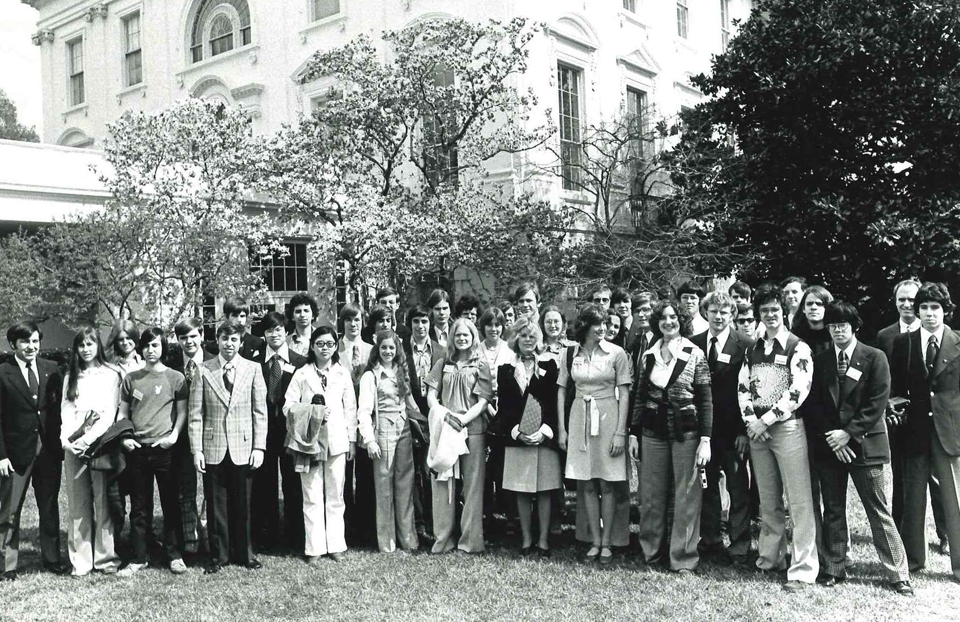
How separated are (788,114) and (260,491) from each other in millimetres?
11404

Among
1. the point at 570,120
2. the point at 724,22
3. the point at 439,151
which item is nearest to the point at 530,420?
the point at 439,151

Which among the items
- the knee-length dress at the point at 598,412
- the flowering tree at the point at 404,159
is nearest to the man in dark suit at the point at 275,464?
the knee-length dress at the point at 598,412

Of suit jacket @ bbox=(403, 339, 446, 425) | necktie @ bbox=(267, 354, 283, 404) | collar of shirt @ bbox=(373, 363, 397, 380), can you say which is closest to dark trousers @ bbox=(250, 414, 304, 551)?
necktie @ bbox=(267, 354, 283, 404)

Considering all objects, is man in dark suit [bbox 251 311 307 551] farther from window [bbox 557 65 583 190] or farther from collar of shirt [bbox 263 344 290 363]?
window [bbox 557 65 583 190]

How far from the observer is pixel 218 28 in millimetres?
22641

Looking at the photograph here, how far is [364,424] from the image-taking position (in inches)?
259

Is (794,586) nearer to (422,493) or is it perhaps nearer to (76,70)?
(422,493)

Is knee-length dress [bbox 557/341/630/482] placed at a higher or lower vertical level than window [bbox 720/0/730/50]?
lower

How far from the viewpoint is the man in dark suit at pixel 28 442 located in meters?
6.05

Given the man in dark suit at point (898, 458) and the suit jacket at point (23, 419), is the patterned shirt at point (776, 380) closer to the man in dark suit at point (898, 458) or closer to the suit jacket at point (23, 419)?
the man in dark suit at point (898, 458)

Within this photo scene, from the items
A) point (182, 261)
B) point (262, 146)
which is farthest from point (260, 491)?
point (262, 146)

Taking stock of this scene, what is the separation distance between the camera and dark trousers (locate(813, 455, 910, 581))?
547cm

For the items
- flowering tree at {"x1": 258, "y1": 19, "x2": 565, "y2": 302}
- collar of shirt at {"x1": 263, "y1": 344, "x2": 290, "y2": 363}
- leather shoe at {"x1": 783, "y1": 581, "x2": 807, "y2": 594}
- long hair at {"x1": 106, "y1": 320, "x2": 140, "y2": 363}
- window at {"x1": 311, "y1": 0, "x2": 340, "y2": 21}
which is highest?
window at {"x1": 311, "y1": 0, "x2": 340, "y2": 21}

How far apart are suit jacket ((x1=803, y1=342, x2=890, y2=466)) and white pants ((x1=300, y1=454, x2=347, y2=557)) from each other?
3507 mm
